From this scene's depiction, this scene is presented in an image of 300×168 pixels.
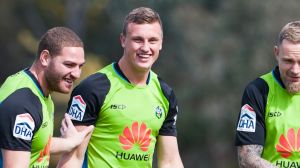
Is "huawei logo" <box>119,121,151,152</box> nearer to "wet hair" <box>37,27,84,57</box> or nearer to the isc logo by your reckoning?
the isc logo

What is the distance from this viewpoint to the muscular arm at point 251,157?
32.2ft

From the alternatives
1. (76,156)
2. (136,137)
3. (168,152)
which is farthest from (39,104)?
(168,152)

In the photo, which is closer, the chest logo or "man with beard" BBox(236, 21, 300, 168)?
"man with beard" BBox(236, 21, 300, 168)

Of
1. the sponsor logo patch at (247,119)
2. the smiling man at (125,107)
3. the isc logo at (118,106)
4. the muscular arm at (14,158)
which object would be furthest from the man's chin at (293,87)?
the muscular arm at (14,158)

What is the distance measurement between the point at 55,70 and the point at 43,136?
2.01 ft

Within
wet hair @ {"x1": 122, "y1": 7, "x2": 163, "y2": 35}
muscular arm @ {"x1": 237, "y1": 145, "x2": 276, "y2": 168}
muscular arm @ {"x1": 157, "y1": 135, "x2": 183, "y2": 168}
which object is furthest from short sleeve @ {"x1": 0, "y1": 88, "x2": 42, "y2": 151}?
muscular arm @ {"x1": 237, "y1": 145, "x2": 276, "y2": 168}

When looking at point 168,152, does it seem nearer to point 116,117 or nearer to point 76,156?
point 116,117

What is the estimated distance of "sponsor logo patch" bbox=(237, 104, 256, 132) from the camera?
10.0 m

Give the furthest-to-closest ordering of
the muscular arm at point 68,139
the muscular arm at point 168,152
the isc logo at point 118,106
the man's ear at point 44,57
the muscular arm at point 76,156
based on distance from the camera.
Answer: the muscular arm at point 168,152 < the isc logo at point 118,106 < the muscular arm at point 76,156 < the muscular arm at point 68,139 < the man's ear at point 44,57

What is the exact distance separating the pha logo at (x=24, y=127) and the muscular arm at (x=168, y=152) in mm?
1916

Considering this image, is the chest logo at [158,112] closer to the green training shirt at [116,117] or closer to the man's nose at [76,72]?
the green training shirt at [116,117]

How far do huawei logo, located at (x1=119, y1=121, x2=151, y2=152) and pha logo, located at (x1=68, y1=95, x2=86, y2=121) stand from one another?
1.52ft


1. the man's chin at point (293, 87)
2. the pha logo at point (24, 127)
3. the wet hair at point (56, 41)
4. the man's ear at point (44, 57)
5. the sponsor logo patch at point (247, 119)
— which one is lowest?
the pha logo at point (24, 127)

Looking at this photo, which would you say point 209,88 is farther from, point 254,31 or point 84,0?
point 84,0
